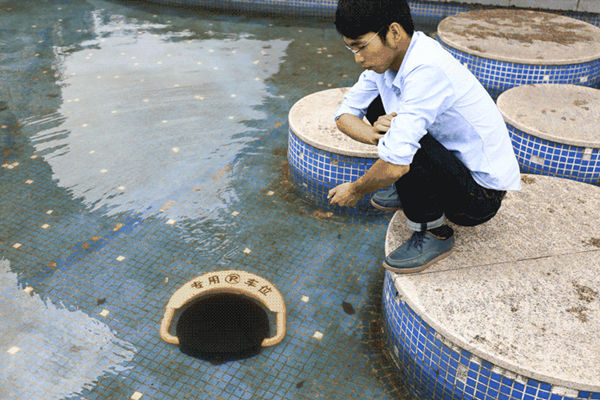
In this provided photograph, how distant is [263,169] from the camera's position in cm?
489

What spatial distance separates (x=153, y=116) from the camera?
5781 millimetres

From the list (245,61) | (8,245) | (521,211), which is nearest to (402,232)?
(521,211)

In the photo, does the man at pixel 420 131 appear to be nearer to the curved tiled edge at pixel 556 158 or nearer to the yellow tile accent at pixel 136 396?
the yellow tile accent at pixel 136 396

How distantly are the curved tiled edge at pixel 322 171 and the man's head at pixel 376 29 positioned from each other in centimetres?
164

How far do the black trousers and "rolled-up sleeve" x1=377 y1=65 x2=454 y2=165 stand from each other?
0.30 metres

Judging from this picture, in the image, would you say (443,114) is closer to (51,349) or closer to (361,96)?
(361,96)

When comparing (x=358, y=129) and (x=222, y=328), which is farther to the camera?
(x=222, y=328)

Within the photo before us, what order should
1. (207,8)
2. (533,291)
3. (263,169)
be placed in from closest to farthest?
(533,291) < (263,169) < (207,8)

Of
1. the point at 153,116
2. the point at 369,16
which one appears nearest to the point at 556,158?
the point at 369,16

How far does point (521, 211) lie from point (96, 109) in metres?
4.56

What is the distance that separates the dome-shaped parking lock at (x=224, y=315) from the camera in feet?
10.4

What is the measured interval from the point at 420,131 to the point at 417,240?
0.81m

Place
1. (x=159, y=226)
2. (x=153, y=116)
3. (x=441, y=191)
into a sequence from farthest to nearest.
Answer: (x=153, y=116) < (x=159, y=226) < (x=441, y=191)

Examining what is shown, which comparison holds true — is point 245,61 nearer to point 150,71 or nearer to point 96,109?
point 150,71
